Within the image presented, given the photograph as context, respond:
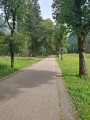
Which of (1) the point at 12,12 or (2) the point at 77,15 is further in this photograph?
(1) the point at 12,12

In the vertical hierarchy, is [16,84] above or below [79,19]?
below

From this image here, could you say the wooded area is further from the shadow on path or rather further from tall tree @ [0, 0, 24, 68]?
the shadow on path

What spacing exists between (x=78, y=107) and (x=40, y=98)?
1.55m

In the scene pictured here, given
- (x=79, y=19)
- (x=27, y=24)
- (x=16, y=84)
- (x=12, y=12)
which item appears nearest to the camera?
(x=16, y=84)

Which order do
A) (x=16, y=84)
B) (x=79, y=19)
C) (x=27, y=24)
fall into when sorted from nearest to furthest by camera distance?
(x=16, y=84) → (x=79, y=19) → (x=27, y=24)

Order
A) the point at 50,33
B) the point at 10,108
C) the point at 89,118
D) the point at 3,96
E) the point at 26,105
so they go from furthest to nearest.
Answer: the point at 50,33, the point at 3,96, the point at 26,105, the point at 10,108, the point at 89,118

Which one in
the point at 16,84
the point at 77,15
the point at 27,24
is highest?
the point at 27,24

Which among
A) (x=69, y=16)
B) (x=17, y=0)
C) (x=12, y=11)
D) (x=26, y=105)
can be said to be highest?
(x=17, y=0)

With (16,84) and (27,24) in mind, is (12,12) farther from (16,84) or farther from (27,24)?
(16,84)

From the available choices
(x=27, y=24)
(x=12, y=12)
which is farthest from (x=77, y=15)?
(x=12, y=12)

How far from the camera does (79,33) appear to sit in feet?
22.2

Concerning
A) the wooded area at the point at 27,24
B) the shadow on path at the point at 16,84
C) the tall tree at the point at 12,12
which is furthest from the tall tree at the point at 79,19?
the tall tree at the point at 12,12

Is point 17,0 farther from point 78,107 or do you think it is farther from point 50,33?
point 50,33

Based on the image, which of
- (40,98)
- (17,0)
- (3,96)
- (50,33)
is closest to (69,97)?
(40,98)
